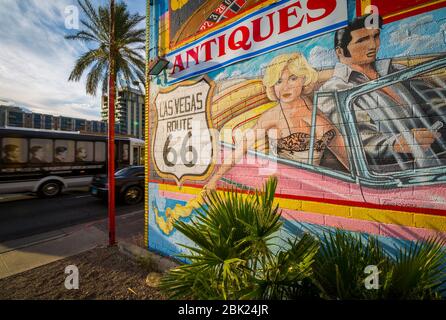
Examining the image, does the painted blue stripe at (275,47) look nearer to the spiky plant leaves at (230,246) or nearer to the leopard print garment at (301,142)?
the leopard print garment at (301,142)

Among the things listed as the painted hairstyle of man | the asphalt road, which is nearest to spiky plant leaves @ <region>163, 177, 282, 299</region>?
the painted hairstyle of man

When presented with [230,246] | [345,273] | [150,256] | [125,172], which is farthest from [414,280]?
[125,172]

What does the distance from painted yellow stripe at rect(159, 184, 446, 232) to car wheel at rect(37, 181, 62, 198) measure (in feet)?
39.5

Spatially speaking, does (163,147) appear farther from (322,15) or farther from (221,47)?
(322,15)

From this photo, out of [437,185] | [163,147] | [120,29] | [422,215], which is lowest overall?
[422,215]

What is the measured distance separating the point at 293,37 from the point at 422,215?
2386 mm

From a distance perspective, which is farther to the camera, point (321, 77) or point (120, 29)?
point (120, 29)

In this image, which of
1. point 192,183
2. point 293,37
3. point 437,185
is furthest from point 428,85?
point 192,183

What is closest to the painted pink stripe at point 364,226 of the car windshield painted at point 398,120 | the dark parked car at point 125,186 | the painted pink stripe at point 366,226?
the painted pink stripe at point 366,226

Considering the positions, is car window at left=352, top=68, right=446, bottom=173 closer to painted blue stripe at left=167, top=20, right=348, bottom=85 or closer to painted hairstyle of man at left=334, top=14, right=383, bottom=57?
painted hairstyle of man at left=334, top=14, right=383, bottom=57

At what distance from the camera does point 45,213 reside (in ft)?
26.0

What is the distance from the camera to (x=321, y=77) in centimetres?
252

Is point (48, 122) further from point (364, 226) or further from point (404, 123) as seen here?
point (404, 123)

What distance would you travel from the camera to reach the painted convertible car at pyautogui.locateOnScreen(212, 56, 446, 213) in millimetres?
1951
